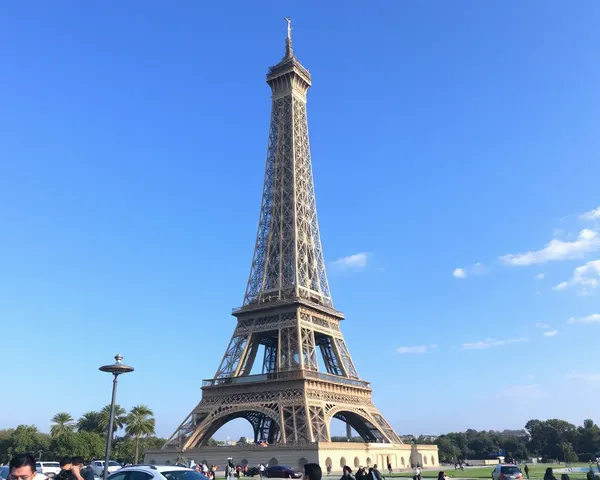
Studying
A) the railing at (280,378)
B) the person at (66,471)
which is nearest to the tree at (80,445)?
the railing at (280,378)

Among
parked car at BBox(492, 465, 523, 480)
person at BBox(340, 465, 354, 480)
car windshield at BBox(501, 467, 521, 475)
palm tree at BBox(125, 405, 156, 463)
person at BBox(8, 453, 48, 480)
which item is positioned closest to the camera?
person at BBox(8, 453, 48, 480)

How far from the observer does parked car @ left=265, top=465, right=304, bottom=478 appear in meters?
40.9

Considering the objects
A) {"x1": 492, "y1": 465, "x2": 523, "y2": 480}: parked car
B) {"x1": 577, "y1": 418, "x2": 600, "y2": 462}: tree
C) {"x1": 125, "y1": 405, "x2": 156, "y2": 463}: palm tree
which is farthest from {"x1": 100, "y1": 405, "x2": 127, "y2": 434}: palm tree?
{"x1": 577, "y1": 418, "x2": 600, "y2": 462}: tree

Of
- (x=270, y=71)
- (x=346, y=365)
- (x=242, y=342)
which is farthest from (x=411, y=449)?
(x=270, y=71)

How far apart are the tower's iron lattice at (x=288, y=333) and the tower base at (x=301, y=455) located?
54.9 inches

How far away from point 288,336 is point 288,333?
0.43 m

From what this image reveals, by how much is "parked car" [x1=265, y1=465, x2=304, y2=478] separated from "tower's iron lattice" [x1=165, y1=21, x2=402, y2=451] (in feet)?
15.6

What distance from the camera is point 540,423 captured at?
110 m

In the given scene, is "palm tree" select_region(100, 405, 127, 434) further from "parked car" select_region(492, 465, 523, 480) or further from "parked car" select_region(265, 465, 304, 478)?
"parked car" select_region(492, 465, 523, 480)

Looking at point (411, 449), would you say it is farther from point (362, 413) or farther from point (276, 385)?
point (276, 385)

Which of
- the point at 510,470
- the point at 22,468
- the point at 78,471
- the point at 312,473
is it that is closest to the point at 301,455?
the point at 510,470

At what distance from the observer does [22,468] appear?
516 cm

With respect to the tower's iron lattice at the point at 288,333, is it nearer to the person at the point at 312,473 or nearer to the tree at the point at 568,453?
the person at the point at 312,473

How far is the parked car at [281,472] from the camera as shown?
134ft
